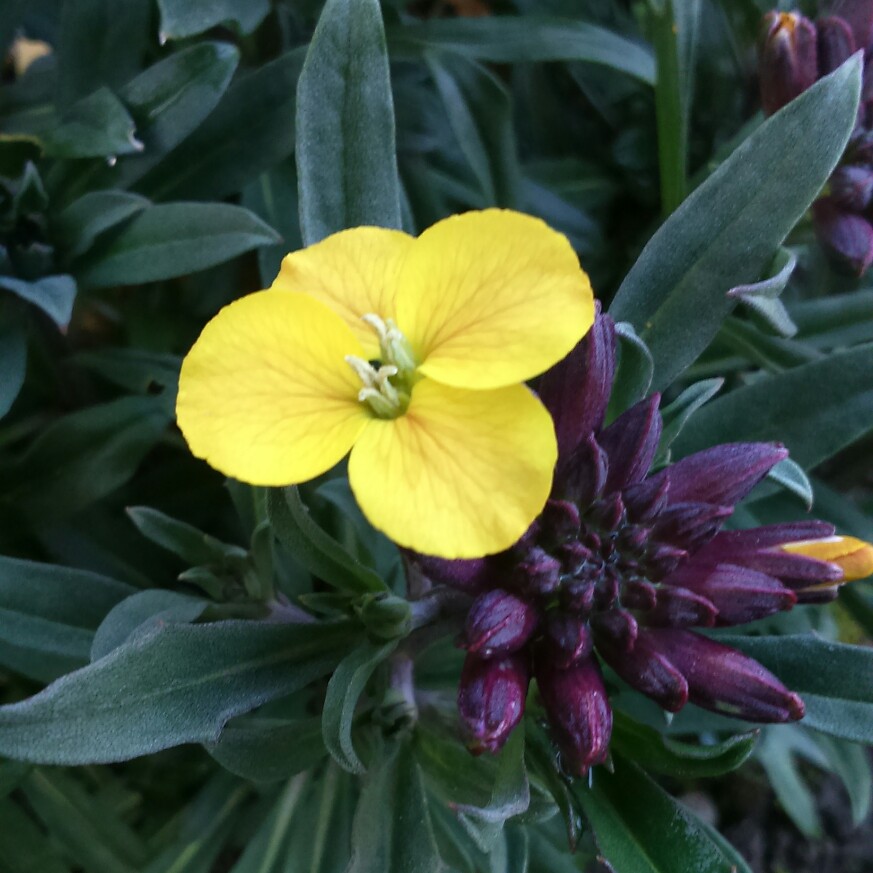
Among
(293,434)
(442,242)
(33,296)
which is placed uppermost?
(442,242)

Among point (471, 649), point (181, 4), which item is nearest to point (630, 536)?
point (471, 649)

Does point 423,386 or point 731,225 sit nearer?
point 423,386

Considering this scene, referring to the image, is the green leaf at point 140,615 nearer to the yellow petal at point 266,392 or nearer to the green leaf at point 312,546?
the green leaf at point 312,546

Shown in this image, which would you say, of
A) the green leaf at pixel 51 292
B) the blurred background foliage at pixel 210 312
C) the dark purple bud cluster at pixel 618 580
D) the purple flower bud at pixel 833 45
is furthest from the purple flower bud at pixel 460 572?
the purple flower bud at pixel 833 45

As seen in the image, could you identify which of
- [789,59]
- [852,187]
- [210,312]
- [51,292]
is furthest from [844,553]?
[210,312]

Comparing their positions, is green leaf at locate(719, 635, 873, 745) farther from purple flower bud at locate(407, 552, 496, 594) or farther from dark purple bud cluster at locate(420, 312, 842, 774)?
purple flower bud at locate(407, 552, 496, 594)

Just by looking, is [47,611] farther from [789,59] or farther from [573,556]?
[789,59]

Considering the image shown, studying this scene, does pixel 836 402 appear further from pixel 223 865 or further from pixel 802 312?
pixel 223 865
